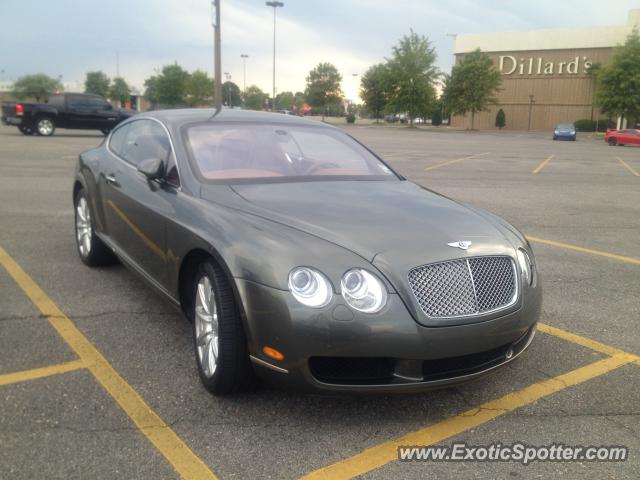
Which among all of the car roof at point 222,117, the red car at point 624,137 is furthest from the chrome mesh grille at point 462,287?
the red car at point 624,137

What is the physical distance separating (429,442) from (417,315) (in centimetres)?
63

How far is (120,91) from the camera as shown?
344ft

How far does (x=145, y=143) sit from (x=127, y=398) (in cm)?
223

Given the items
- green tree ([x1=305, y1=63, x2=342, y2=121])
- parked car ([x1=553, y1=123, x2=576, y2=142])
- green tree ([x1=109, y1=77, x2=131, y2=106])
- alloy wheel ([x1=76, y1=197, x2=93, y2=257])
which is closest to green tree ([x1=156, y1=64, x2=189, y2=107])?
green tree ([x1=109, y1=77, x2=131, y2=106])

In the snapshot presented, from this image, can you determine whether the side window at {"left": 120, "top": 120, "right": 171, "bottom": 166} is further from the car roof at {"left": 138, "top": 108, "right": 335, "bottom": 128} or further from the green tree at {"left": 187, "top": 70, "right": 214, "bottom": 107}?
the green tree at {"left": 187, "top": 70, "right": 214, "bottom": 107}

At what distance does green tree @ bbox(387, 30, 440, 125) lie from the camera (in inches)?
2515

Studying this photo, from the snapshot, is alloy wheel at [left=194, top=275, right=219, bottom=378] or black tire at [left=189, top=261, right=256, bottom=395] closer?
black tire at [left=189, top=261, right=256, bottom=395]

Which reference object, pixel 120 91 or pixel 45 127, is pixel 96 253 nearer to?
pixel 45 127

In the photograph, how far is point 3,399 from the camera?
3066mm

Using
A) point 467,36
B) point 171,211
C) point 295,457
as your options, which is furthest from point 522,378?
point 467,36

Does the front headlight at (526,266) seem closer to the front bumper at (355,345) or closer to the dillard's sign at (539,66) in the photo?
the front bumper at (355,345)

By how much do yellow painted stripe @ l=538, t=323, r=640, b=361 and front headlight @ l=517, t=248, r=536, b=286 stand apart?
1.05 meters

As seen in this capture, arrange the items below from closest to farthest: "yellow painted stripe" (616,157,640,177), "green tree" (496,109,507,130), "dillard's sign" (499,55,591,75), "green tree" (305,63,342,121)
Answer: "yellow painted stripe" (616,157,640,177) → "dillard's sign" (499,55,591,75) → "green tree" (496,109,507,130) → "green tree" (305,63,342,121)

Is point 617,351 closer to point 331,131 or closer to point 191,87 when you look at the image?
point 331,131
